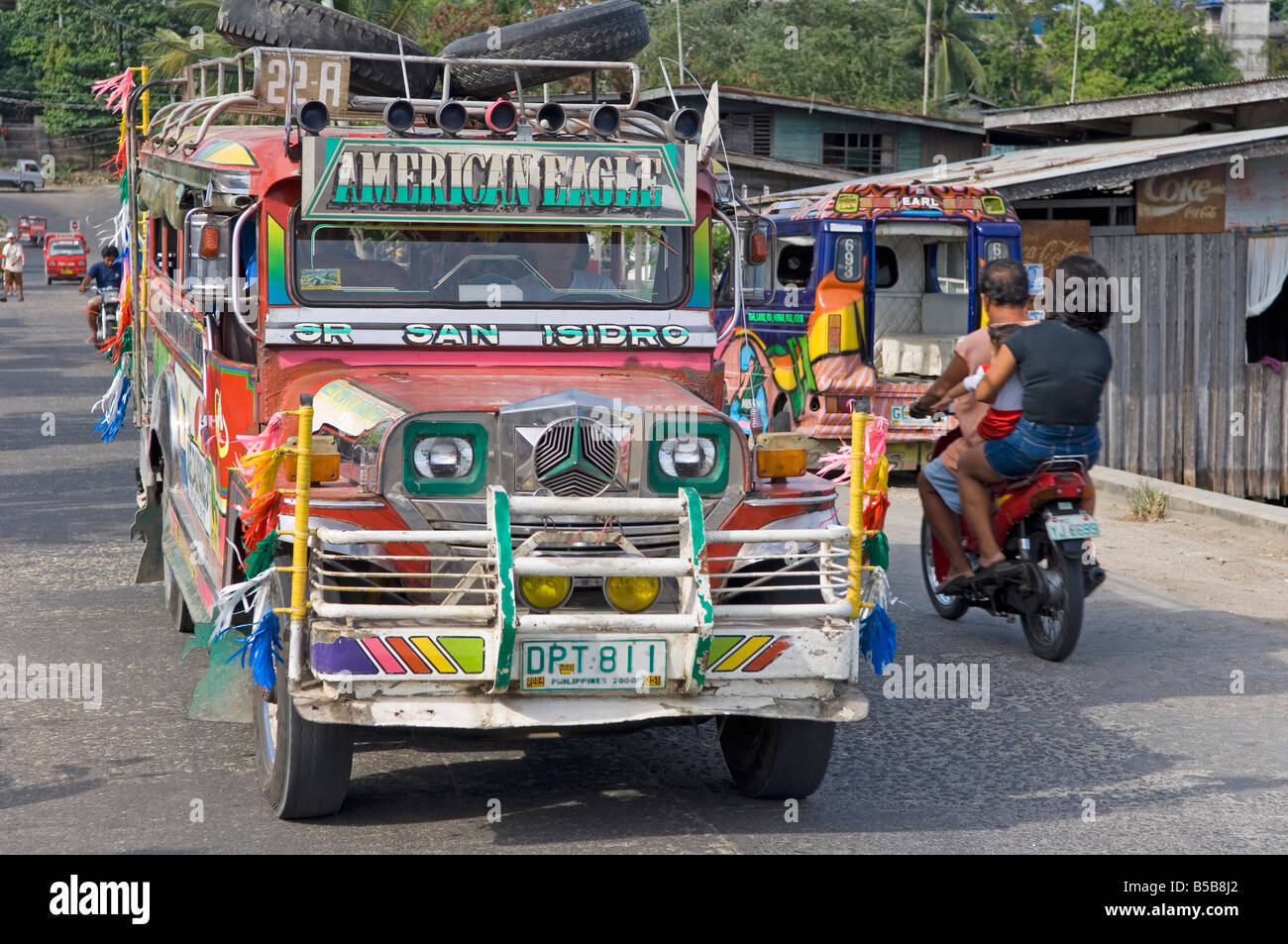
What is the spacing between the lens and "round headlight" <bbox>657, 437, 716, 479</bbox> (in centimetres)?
562

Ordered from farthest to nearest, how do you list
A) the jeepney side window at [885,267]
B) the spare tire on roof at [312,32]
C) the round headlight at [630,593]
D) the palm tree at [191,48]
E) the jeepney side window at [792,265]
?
A: 1. the palm tree at [191,48]
2. the jeepney side window at [885,267]
3. the jeepney side window at [792,265]
4. the spare tire on roof at [312,32]
5. the round headlight at [630,593]

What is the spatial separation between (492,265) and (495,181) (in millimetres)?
361

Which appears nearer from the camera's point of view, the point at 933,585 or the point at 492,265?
the point at 492,265

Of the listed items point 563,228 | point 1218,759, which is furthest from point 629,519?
point 1218,759

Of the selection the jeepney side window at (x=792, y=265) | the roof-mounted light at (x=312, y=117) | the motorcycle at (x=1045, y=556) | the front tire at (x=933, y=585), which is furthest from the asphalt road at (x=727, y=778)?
the jeepney side window at (x=792, y=265)

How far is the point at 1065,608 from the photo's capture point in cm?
806

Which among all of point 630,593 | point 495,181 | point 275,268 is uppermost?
point 495,181

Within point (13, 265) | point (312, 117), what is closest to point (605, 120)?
point (312, 117)

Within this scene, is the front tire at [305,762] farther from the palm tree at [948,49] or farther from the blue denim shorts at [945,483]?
the palm tree at [948,49]

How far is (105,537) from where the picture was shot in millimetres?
11398

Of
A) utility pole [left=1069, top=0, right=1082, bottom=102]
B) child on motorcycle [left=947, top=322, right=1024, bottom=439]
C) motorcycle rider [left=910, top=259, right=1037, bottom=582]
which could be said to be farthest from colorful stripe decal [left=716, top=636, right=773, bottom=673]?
utility pole [left=1069, top=0, right=1082, bottom=102]

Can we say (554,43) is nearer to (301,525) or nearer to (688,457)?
(688,457)

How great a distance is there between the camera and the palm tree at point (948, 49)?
58.7 metres

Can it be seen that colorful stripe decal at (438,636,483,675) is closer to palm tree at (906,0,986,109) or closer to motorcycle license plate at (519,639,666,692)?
motorcycle license plate at (519,639,666,692)
